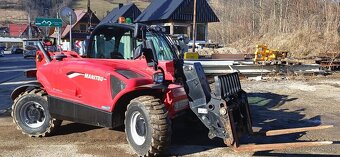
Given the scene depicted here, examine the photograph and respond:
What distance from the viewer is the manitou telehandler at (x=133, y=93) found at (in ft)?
18.4

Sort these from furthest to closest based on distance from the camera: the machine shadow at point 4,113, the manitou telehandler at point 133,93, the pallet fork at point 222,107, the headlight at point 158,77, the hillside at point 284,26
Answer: the hillside at point 284,26 → the machine shadow at point 4,113 → the headlight at point 158,77 → the manitou telehandler at point 133,93 → the pallet fork at point 222,107

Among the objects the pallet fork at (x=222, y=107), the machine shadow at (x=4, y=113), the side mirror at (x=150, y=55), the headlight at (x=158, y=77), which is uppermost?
the side mirror at (x=150, y=55)

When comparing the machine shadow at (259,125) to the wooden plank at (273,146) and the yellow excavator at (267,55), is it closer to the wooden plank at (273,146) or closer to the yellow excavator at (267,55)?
the wooden plank at (273,146)

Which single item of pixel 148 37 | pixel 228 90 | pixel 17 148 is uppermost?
pixel 148 37

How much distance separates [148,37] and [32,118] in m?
2.48

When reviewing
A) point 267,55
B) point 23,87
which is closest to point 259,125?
point 23,87

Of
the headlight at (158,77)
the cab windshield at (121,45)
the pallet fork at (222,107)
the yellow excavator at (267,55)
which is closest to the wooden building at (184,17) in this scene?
the yellow excavator at (267,55)

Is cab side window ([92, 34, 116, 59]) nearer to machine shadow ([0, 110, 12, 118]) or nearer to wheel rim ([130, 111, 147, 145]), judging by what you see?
wheel rim ([130, 111, 147, 145])

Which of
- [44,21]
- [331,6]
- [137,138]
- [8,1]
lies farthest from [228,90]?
[8,1]

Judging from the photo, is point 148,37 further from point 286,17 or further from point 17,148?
point 286,17

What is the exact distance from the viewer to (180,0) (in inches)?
1693

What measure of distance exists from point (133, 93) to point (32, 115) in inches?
87.6

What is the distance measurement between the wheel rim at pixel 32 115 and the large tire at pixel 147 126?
1981 mm

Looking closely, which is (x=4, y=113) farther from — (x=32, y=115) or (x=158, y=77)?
(x=158, y=77)
